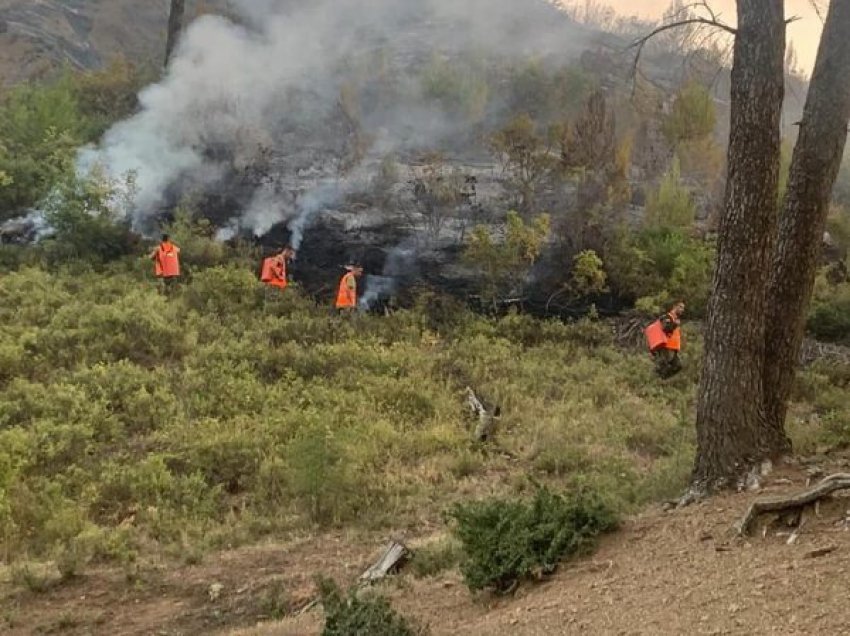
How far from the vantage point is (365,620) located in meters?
4.57

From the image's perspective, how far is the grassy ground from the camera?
838 centimetres

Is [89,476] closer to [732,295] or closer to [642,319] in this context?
[732,295]

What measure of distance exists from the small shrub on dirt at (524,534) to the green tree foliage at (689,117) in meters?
17.2

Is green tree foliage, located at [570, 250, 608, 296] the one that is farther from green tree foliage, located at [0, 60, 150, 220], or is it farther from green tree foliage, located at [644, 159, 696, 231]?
green tree foliage, located at [0, 60, 150, 220]

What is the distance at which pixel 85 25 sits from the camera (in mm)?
35719

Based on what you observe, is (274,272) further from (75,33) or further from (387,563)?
(75,33)

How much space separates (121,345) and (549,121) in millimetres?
13335

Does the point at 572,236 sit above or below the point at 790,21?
below

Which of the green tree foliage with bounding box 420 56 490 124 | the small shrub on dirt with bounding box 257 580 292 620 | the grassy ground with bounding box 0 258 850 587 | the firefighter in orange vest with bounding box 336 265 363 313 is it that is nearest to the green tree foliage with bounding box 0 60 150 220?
the grassy ground with bounding box 0 258 850 587

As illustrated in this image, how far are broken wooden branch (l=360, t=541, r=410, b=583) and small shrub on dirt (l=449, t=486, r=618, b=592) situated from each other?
104cm

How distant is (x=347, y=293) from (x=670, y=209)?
721 centimetres

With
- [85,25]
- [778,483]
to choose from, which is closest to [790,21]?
[778,483]

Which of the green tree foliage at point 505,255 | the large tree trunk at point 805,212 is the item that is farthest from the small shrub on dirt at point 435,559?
the green tree foliage at point 505,255

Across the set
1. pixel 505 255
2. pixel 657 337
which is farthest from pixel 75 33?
pixel 657 337
